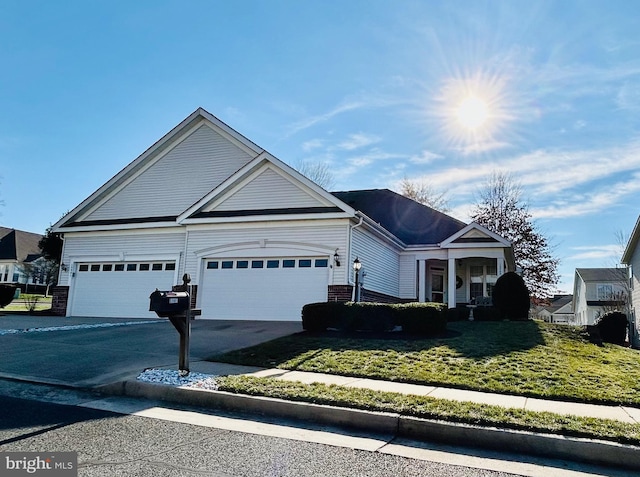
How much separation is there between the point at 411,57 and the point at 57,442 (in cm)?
963

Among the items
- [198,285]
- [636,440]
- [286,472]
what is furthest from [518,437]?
[198,285]

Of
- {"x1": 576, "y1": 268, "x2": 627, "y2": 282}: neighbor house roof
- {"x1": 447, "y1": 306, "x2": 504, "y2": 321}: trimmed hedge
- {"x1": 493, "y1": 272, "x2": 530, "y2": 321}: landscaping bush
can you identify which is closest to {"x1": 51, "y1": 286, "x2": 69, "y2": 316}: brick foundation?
{"x1": 447, "y1": 306, "x2": 504, "y2": 321}: trimmed hedge

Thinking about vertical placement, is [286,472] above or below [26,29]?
below

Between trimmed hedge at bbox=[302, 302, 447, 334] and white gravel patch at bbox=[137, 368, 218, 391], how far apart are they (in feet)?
17.2

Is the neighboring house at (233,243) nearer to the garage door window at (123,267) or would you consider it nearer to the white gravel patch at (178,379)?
the garage door window at (123,267)

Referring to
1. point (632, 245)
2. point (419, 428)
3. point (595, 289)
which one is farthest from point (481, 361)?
point (595, 289)

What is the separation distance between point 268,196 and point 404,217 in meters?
9.61

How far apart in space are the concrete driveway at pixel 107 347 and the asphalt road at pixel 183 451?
7.21 feet

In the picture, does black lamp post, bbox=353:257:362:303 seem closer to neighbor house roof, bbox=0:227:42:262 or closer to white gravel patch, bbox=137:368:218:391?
white gravel patch, bbox=137:368:218:391

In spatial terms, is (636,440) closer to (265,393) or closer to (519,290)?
(265,393)

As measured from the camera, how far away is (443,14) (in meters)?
9.12

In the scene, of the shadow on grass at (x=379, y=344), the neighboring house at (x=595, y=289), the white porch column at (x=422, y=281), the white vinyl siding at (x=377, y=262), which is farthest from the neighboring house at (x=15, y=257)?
the neighboring house at (x=595, y=289)

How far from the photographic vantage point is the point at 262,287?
15797 millimetres

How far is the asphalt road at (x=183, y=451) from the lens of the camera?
3857mm
